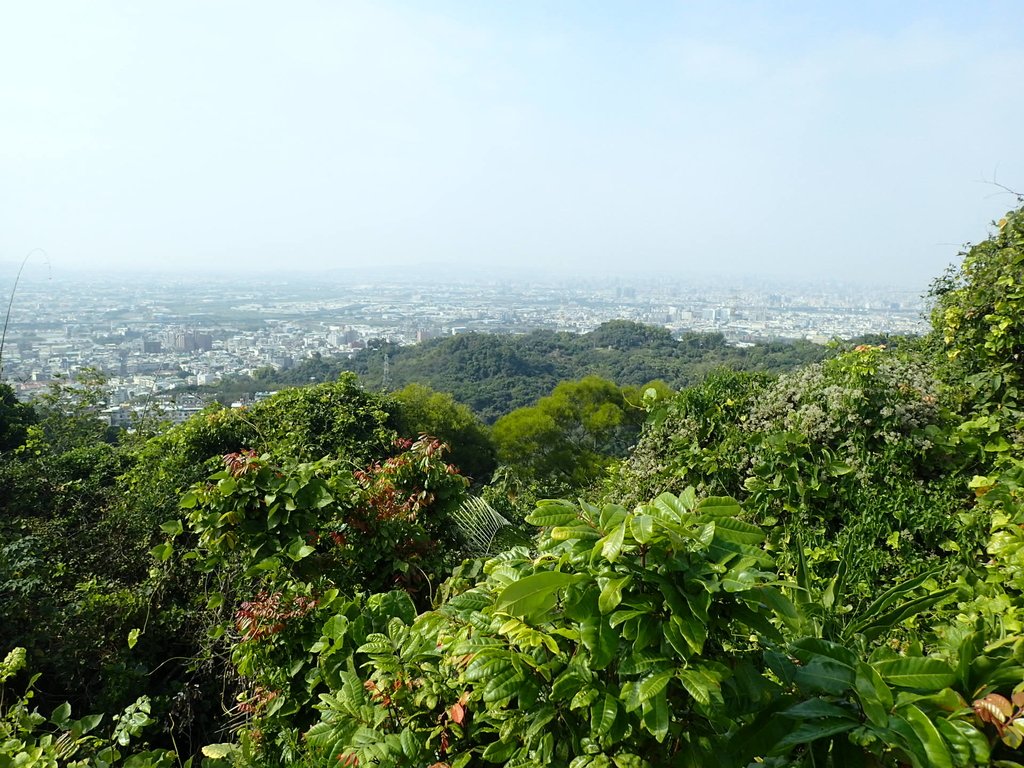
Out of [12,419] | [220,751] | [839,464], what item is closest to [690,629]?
[220,751]

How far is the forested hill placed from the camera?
88.6ft

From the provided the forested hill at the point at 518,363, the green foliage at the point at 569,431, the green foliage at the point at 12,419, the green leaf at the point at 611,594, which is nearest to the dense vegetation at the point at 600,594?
the green leaf at the point at 611,594

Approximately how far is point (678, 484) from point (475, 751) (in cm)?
314

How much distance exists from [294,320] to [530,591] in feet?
161

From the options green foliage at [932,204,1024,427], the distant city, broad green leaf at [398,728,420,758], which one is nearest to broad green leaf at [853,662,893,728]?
broad green leaf at [398,728,420,758]

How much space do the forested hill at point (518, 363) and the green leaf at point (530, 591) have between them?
77.3ft

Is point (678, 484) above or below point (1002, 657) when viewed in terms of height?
below

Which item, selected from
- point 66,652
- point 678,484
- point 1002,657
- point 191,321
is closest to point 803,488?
point 678,484

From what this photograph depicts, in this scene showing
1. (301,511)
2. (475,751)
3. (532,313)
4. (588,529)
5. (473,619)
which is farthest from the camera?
(532,313)

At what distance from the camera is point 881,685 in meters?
0.97

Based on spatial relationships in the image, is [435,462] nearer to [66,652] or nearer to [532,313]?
[66,652]

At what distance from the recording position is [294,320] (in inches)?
1838

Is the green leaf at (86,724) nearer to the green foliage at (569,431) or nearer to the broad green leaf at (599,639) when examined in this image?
the broad green leaf at (599,639)

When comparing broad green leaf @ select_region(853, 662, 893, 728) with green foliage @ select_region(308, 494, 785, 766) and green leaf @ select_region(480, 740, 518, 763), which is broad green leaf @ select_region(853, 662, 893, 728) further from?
green leaf @ select_region(480, 740, 518, 763)
